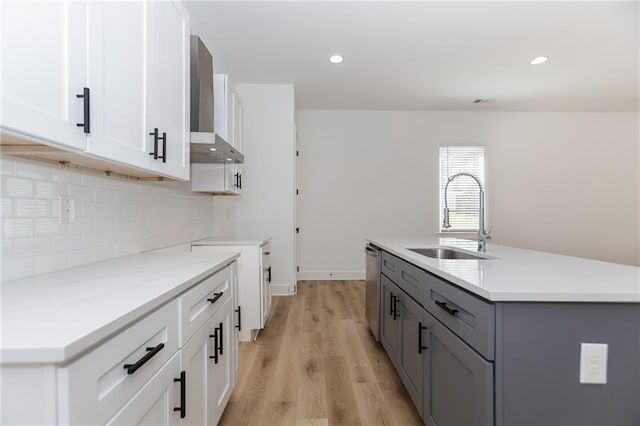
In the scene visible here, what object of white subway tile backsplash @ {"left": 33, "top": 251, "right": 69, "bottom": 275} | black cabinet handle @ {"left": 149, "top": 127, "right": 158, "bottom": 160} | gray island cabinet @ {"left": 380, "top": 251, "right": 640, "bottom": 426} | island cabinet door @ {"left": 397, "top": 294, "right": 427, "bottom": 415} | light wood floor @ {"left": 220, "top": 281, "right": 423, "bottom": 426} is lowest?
light wood floor @ {"left": 220, "top": 281, "right": 423, "bottom": 426}

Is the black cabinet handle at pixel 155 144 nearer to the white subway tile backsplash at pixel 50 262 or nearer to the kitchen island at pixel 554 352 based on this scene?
the white subway tile backsplash at pixel 50 262

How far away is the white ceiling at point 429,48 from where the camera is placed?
2.62 m

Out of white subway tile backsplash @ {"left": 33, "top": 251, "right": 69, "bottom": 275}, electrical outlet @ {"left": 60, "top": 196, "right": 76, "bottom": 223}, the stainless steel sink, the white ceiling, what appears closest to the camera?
white subway tile backsplash @ {"left": 33, "top": 251, "right": 69, "bottom": 275}

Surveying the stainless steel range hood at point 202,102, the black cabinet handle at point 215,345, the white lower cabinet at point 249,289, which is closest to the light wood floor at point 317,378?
the white lower cabinet at point 249,289

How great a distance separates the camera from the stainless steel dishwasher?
2.51m

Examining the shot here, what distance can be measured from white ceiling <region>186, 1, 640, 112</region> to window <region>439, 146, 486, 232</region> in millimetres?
907

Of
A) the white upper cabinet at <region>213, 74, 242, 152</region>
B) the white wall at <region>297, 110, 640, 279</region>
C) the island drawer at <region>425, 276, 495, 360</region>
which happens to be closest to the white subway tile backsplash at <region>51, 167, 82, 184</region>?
the white upper cabinet at <region>213, 74, 242, 152</region>

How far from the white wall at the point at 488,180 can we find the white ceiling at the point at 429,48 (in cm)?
61

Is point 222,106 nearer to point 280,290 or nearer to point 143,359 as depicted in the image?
point 143,359

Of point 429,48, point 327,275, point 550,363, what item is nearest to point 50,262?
point 550,363

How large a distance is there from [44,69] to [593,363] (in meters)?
1.73

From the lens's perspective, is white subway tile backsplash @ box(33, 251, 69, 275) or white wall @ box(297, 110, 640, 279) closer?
white subway tile backsplash @ box(33, 251, 69, 275)

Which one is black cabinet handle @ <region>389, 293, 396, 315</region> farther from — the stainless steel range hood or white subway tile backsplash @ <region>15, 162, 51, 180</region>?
white subway tile backsplash @ <region>15, 162, 51, 180</region>

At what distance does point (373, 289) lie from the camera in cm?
266
